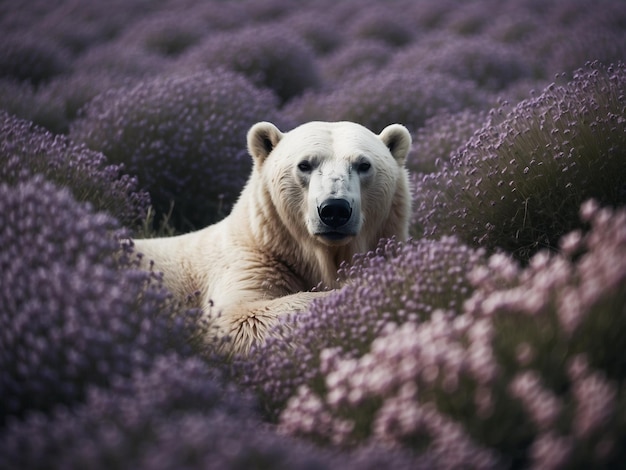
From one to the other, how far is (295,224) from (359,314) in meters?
1.06

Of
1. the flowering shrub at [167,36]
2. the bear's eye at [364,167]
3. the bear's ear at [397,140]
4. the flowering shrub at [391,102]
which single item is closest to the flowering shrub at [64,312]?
the bear's eye at [364,167]

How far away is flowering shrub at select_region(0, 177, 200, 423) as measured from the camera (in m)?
1.93

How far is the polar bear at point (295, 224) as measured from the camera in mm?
3170

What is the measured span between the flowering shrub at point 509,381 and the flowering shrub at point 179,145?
11.1ft

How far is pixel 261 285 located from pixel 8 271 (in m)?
1.46

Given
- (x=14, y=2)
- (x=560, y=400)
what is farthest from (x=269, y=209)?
(x=14, y=2)

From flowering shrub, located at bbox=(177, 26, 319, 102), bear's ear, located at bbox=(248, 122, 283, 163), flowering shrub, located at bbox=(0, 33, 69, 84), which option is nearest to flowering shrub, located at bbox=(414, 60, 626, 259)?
bear's ear, located at bbox=(248, 122, 283, 163)

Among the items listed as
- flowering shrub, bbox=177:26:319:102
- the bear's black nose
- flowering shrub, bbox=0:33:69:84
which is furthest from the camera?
flowering shrub, bbox=177:26:319:102

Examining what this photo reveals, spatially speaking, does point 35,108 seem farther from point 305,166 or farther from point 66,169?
point 305,166

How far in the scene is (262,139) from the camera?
3.79 m

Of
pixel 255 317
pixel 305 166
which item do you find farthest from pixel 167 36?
pixel 255 317

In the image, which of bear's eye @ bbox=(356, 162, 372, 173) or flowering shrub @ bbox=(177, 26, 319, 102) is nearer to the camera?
bear's eye @ bbox=(356, 162, 372, 173)

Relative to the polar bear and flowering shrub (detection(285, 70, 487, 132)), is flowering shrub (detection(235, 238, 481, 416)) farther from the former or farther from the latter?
flowering shrub (detection(285, 70, 487, 132))

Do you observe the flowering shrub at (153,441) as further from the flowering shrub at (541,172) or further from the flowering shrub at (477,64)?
the flowering shrub at (477,64)
